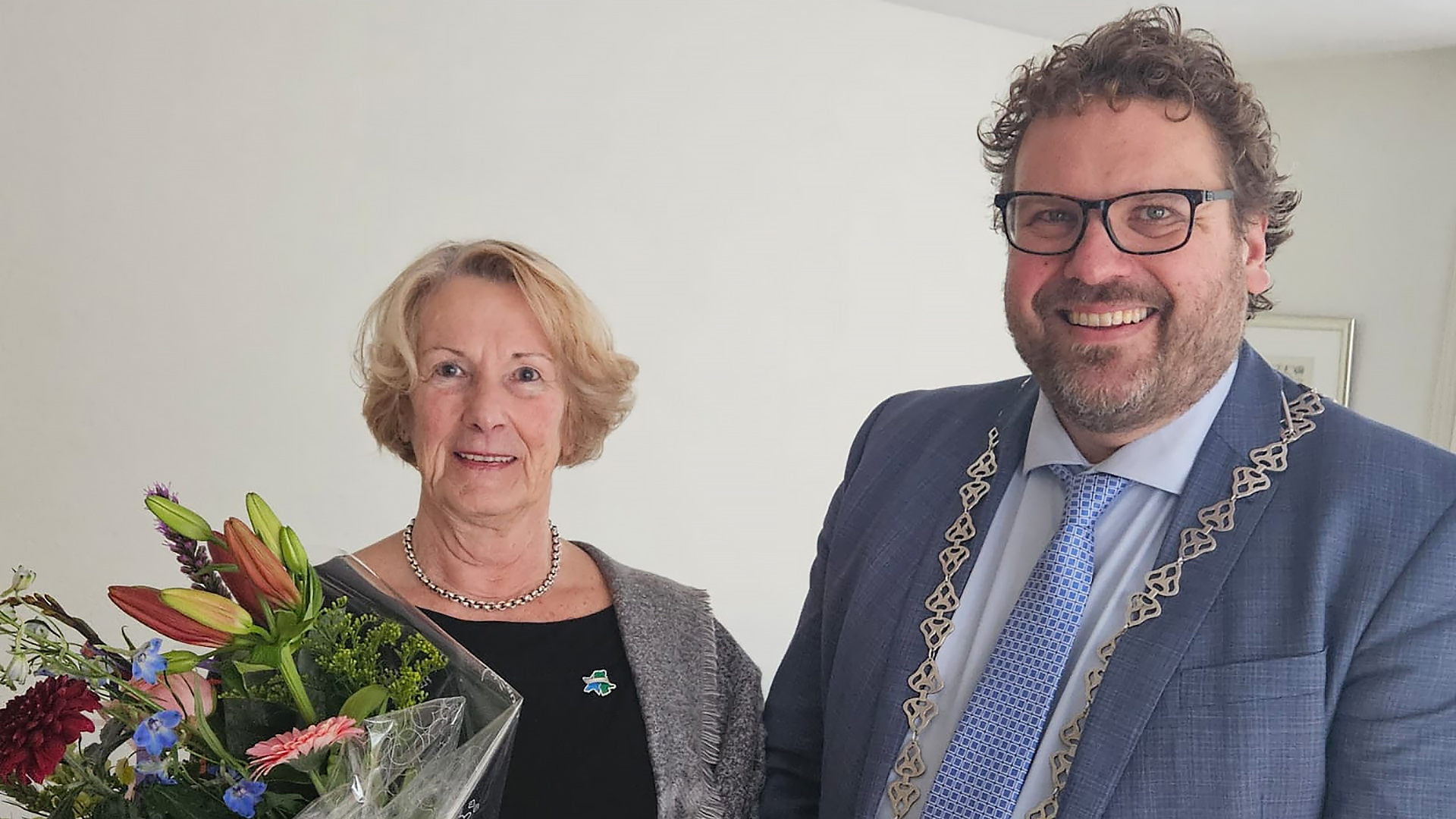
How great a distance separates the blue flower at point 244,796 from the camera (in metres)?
0.99

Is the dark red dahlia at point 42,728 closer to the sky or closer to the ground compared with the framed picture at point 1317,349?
closer to the ground

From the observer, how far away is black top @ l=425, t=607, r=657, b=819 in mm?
1704

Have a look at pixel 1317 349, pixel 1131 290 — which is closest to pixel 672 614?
pixel 1131 290

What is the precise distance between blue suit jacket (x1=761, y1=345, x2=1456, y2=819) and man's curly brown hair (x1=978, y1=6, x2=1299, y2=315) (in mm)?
261

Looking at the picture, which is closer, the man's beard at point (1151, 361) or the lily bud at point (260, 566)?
the lily bud at point (260, 566)

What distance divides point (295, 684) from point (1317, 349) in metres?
4.51

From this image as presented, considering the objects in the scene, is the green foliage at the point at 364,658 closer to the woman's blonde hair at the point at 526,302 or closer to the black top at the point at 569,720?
the black top at the point at 569,720

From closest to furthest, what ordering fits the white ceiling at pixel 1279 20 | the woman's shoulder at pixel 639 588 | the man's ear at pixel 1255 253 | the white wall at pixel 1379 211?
1. the man's ear at pixel 1255 253
2. the woman's shoulder at pixel 639 588
3. the white ceiling at pixel 1279 20
4. the white wall at pixel 1379 211

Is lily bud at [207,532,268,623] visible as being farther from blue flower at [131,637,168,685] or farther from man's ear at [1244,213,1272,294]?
man's ear at [1244,213,1272,294]

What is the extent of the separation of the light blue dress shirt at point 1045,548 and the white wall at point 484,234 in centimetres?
220

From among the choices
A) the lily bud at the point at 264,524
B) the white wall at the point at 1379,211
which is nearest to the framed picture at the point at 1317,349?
the white wall at the point at 1379,211

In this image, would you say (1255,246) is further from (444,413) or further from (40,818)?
(40,818)

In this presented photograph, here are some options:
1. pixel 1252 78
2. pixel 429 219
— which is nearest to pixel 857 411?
pixel 429 219

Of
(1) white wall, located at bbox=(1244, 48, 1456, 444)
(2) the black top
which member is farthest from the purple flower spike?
(1) white wall, located at bbox=(1244, 48, 1456, 444)
